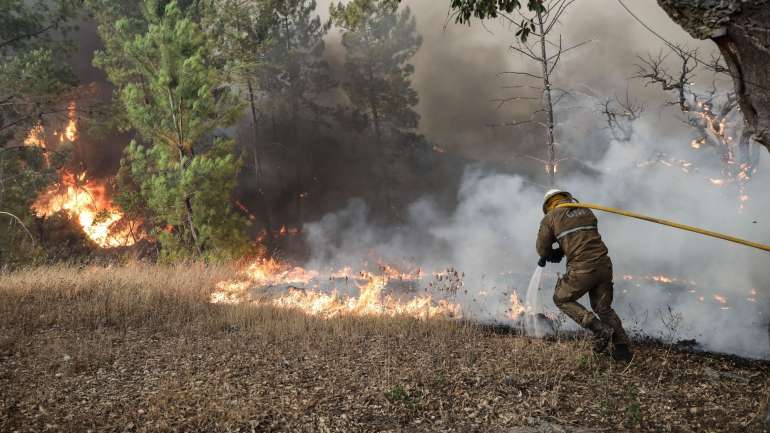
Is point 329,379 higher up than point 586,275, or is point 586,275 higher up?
point 586,275

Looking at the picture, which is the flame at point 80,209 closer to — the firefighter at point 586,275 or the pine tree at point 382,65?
the pine tree at point 382,65

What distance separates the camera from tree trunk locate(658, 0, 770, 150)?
3.50 meters

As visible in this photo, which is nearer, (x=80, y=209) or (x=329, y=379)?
(x=329, y=379)

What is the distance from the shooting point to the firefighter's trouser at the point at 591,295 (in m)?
5.71

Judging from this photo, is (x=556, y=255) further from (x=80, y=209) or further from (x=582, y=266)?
(x=80, y=209)

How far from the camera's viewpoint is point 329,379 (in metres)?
5.42

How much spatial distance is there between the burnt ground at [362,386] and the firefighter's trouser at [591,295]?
443 mm

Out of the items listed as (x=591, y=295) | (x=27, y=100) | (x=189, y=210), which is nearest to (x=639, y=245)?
(x=591, y=295)

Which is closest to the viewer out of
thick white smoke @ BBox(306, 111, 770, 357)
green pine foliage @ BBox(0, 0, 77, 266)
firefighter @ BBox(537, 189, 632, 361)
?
firefighter @ BBox(537, 189, 632, 361)

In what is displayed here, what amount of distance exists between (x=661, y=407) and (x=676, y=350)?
310cm

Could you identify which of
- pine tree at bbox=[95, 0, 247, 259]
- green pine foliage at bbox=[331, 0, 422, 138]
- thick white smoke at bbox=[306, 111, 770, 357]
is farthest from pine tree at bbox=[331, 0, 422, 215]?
pine tree at bbox=[95, 0, 247, 259]

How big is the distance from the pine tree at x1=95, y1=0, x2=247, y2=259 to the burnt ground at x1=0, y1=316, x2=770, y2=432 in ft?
24.9

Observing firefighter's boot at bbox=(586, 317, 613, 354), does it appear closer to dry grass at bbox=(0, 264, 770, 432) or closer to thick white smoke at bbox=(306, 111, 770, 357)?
dry grass at bbox=(0, 264, 770, 432)

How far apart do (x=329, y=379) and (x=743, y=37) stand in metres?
5.06
